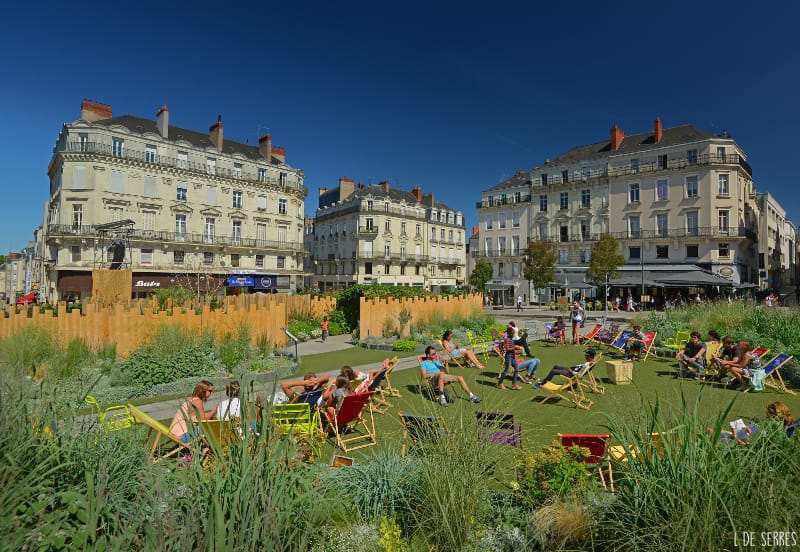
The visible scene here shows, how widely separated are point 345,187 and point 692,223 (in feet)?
126

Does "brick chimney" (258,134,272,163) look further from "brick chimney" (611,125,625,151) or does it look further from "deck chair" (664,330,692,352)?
"deck chair" (664,330,692,352)

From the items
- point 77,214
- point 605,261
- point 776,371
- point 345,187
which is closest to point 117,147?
point 77,214

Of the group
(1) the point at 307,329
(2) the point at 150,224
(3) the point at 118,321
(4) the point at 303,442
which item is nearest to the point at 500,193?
(2) the point at 150,224

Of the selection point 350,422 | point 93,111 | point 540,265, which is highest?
point 93,111

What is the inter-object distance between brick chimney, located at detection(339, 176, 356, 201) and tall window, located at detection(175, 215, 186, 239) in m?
22.7

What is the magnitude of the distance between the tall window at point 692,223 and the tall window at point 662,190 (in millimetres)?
2466

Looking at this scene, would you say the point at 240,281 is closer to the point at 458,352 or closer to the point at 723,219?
the point at 458,352

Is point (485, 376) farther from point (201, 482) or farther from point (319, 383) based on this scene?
point (201, 482)

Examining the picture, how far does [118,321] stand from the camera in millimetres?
10266

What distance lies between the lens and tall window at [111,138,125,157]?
3316cm

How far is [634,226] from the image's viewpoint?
4256 centimetres

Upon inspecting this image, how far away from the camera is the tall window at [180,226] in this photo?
3628cm

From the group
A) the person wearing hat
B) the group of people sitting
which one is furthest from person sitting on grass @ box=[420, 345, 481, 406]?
the group of people sitting

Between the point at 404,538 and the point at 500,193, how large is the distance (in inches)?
2101
